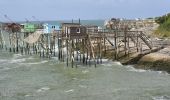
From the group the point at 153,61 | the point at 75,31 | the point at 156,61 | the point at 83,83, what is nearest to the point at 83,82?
the point at 83,83

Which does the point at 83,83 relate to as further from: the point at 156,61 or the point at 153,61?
the point at 153,61

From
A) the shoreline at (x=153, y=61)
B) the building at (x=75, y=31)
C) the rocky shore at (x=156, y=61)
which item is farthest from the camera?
the building at (x=75, y=31)

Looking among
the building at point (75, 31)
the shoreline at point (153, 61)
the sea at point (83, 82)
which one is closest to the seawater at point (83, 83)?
the sea at point (83, 82)

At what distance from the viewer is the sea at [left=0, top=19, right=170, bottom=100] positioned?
3962cm

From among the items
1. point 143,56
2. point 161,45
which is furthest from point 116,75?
point 161,45

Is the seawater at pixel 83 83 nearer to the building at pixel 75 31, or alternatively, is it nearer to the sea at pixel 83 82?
the sea at pixel 83 82

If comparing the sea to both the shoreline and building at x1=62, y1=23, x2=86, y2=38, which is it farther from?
building at x1=62, y1=23, x2=86, y2=38

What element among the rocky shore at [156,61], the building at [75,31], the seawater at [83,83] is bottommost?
the seawater at [83,83]

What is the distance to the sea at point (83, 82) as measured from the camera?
39.6 meters

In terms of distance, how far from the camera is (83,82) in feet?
153

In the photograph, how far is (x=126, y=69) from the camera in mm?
55312

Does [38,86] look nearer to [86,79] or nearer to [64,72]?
[86,79]

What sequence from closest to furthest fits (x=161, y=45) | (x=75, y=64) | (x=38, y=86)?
1. (x=38, y=86)
2. (x=75, y=64)
3. (x=161, y=45)

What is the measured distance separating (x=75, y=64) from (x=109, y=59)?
595 centimetres
